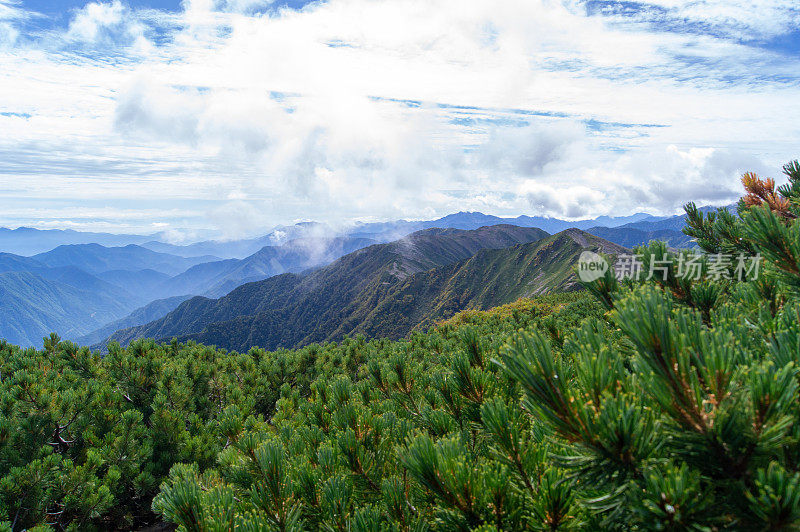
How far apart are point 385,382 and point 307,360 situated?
8181mm

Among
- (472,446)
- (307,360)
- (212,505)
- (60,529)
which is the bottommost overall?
(307,360)

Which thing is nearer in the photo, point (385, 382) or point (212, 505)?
point (212, 505)

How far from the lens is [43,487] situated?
17.8 ft

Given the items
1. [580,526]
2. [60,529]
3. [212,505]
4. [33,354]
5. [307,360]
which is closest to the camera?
[580,526]

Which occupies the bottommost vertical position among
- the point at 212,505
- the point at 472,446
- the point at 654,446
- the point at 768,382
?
the point at 472,446

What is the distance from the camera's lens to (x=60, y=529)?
5.79 m

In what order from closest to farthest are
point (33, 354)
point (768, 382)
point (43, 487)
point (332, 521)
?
point (768, 382)
point (332, 521)
point (43, 487)
point (33, 354)

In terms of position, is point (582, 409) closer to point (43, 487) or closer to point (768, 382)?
point (768, 382)

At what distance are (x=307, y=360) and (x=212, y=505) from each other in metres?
11.1

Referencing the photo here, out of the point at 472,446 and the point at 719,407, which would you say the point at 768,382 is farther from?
the point at 472,446

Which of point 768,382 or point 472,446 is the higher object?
point 768,382

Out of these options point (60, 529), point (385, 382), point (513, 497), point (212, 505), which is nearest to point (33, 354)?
point (60, 529)

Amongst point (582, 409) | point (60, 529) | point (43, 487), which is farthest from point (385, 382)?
point (60, 529)

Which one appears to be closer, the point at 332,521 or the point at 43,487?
the point at 332,521
